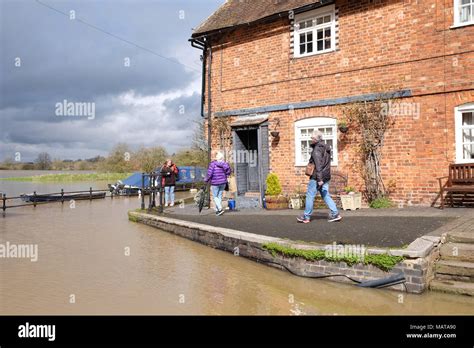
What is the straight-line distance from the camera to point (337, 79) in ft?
38.1

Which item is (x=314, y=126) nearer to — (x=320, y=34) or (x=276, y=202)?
(x=276, y=202)

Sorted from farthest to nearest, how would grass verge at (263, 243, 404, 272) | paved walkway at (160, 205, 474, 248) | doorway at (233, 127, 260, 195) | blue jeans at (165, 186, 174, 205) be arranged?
blue jeans at (165, 186, 174, 205) → doorway at (233, 127, 260, 195) → paved walkway at (160, 205, 474, 248) → grass verge at (263, 243, 404, 272)

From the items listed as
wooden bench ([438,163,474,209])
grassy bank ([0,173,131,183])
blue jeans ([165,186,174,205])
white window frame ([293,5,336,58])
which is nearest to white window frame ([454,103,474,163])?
wooden bench ([438,163,474,209])

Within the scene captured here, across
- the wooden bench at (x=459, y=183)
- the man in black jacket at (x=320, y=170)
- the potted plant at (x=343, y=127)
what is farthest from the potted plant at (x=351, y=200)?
the man in black jacket at (x=320, y=170)

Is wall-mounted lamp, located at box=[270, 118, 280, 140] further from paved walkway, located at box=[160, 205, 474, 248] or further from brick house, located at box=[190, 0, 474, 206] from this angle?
paved walkway, located at box=[160, 205, 474, 248]

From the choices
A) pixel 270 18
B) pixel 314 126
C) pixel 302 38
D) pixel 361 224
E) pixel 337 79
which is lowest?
pixel 361 224

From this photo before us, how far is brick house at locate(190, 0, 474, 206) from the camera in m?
9.89

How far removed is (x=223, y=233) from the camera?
848 centimetres

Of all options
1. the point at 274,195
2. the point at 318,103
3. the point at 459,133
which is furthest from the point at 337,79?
the point at 274,195

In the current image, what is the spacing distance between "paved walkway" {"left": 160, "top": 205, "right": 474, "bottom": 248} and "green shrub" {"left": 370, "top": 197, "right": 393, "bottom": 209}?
18.3 inches

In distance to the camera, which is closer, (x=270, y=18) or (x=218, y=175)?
(x=218, y=175)

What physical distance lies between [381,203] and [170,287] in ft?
22.0
